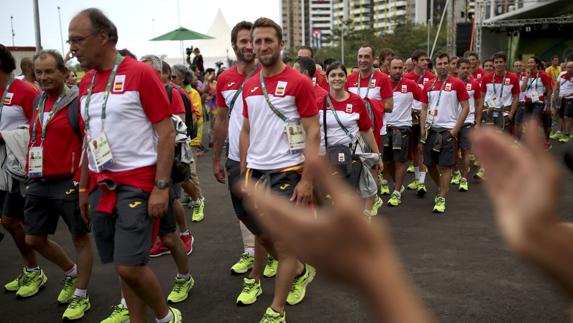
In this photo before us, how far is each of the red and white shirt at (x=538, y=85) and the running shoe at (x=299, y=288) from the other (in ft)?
29.2

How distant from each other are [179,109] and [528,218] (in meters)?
5.12

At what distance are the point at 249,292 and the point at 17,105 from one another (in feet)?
8.26

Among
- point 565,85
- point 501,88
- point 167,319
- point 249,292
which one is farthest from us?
point 565,85

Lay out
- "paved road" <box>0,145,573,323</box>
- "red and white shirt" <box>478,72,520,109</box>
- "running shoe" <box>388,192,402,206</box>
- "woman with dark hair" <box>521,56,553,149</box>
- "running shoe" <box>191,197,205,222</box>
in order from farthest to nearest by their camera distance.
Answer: "woman with dark hair" <box>521,56,553,149</box>, "red and white shirt" <box>478,72,520,109</box>, "running shoe" <box>388,192,402,206</box>, "running shoe" <box>191,197,205,222</box>, "paved road" <box>0,145,573,323</box>

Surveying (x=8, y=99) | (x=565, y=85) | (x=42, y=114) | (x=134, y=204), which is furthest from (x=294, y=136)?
(x=565, y=85)

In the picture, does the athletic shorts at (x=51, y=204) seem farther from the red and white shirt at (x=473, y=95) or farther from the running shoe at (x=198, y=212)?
the red and white shirt at (x=473, y=95)

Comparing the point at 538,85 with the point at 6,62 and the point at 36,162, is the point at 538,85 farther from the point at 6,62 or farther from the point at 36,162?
the point at 36,162

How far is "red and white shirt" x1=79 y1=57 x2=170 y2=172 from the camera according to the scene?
3.26m

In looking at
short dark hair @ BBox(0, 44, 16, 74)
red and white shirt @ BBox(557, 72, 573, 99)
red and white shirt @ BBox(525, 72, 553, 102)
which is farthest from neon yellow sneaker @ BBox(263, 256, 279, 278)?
red and white shirt @ BBox(557, 72, 573, 99)

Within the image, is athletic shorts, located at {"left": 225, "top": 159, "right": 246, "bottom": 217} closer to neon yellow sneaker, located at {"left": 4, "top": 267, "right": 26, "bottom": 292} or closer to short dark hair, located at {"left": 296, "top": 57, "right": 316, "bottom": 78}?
short dark hair, located at {"left": 296, "top": 57, "right": 316, "bottom": 78}

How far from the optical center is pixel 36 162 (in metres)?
4.11

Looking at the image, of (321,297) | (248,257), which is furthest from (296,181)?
(248,257)

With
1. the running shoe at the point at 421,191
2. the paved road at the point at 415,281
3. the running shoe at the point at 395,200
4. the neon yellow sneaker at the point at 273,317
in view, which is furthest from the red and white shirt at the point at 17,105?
the running shoe at the point at 421,191

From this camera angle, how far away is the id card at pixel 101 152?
3295mm
